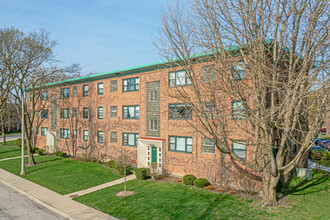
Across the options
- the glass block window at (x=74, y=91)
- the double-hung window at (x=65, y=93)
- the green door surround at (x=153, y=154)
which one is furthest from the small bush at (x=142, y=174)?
the double-hung window at (x=65, y=93)

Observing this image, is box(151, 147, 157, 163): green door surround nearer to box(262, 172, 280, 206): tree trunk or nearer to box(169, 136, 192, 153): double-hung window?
box(169, 136, 192, 153): double-hung window

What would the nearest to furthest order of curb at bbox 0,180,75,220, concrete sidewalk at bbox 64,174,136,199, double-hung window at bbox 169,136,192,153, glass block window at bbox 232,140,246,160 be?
1. curb at bbox 0,180,75,220
2. concrete sidewalk at bbox 64,174,136,199
3. glass block window at bbox 232,140,246,160
4. double-hung window at bbox 169,136,192,153

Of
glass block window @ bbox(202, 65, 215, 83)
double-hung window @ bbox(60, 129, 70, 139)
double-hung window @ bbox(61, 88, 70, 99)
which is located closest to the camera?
glass block window @ bbox(202, 65, 215, 83)

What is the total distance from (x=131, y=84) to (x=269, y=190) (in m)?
16.1

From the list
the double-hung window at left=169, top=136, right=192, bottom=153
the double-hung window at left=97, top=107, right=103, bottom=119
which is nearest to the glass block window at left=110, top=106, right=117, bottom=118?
the double-hung window at left=97, top=107, right=103, bottom=119

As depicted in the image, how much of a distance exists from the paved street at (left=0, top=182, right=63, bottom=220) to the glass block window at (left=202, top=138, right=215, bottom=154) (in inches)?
427

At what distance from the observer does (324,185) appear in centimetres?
1570

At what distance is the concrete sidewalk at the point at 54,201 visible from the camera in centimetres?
1197

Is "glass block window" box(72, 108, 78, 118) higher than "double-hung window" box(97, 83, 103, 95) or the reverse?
the reverse

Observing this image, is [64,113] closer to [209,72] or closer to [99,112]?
[99,112]

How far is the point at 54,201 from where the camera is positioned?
14.1 meters

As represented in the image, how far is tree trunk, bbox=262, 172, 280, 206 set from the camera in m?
12.4

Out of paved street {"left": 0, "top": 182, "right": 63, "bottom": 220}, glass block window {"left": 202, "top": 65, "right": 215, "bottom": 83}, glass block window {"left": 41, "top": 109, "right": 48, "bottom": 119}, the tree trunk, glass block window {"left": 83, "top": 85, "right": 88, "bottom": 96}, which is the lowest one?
paved street {"left": 0, "top": 182, "right": 63, "bottom": 220}

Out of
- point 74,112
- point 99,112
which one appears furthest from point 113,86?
point 74,112
